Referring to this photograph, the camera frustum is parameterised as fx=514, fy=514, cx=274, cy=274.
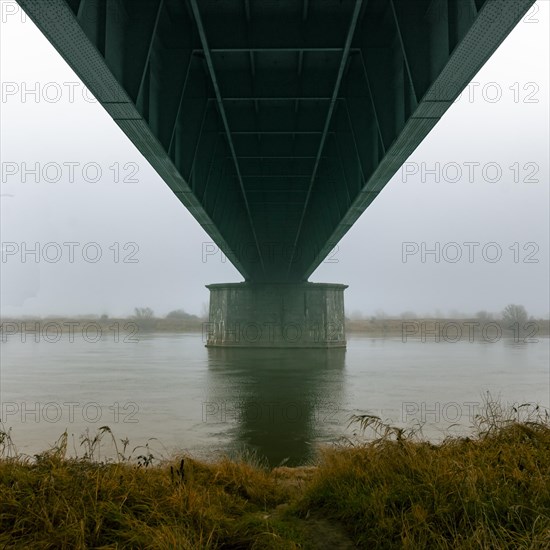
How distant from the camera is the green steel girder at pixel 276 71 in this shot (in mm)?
8023

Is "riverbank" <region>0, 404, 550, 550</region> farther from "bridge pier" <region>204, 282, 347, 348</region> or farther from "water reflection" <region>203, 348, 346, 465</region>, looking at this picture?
"bridge pier" <region>204, 282, 347, 348</region>

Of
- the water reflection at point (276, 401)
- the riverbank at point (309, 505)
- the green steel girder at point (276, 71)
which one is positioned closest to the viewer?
the riverbank at point (309, 505)

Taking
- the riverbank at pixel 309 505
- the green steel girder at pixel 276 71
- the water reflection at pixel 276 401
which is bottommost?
the water reflection at pixel 276 401

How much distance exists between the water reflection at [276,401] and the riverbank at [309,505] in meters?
2.72

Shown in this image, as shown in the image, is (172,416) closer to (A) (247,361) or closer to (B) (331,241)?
(B) (331,241)

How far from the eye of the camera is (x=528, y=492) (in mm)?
5230

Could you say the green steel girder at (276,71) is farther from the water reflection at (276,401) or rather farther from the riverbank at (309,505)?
the water reflection at (276,401)

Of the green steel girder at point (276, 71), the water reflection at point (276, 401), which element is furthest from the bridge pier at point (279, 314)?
the green steel girder at point (276, 71)

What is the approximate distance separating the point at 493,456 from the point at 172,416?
44.3 ft

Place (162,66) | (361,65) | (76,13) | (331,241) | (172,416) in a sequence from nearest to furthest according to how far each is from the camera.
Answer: (76,13) < (162,66) < (361,65) < (172,416) < (331,241)

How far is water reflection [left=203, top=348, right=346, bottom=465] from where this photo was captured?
565 inches

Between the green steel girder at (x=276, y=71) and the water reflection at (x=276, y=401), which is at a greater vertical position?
the green steel girder at (x=276, y=71)

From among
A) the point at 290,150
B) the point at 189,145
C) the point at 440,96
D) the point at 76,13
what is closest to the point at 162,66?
the point at 189,145

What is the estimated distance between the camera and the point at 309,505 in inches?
247
